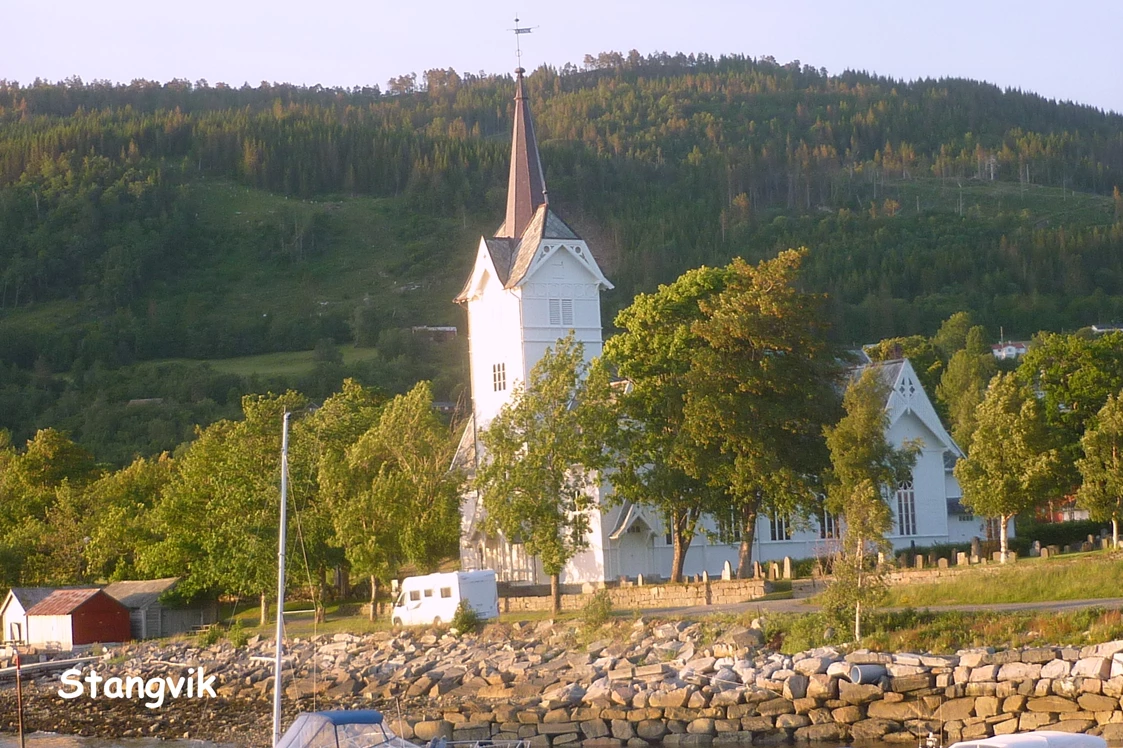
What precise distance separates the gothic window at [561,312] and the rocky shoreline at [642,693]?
1760cm

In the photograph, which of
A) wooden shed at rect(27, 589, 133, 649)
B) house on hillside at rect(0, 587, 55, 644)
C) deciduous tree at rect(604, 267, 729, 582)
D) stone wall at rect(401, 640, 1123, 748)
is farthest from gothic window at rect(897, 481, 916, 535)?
house on hillside at rect(0, 587, 55, 644)

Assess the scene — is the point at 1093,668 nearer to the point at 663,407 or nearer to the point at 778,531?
the point at 663,407

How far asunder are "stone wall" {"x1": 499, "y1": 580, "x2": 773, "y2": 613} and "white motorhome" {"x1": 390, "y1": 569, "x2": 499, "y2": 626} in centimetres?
260

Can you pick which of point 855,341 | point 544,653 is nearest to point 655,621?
point 544,653

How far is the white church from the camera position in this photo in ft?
187

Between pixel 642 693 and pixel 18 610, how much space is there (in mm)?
39884

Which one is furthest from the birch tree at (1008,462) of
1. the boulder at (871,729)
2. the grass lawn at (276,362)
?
the grass lawn at (276,362)

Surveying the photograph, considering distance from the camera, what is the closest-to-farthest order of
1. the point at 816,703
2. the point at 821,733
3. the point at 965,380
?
the point at 821,733, the point at 816,703, the point at 965,380

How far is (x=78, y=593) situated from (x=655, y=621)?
108ft

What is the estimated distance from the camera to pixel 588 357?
61969mm

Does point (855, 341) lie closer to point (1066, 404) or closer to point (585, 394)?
point (1066, 404)

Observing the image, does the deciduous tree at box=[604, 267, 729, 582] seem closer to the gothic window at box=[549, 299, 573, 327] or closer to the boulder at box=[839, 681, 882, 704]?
the gothic window at box=[549, 299, 573, 327]

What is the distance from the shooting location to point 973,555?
170 ft

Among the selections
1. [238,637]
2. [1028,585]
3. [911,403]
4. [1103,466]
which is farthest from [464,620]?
[911,403]
